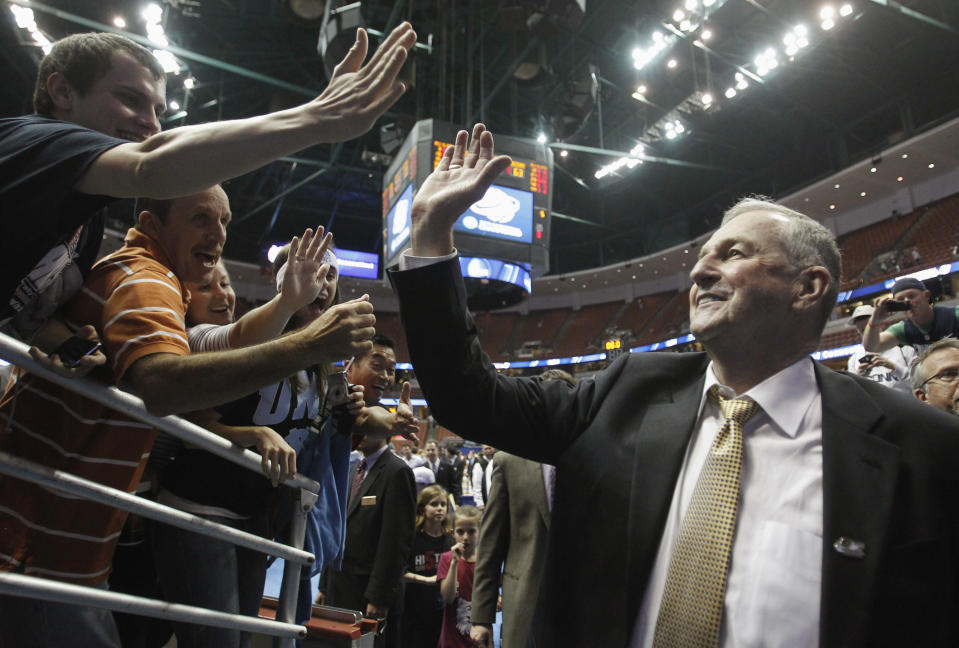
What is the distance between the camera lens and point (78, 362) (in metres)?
1.02

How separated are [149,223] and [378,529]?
231 centimetres

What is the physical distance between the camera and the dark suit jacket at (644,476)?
1060 millimetres

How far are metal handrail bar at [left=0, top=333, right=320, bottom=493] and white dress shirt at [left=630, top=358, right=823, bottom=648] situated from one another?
1.03 metres

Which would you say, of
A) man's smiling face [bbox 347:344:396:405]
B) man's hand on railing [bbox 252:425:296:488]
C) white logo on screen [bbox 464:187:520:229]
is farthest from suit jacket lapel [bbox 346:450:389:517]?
white logo on screen [bbox 464:187:520:229]

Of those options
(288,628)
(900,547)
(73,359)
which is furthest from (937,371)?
(73,359)

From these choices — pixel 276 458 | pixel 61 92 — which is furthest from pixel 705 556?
pixel 61 92

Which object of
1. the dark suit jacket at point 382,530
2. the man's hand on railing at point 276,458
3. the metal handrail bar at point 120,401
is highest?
the metal handrail bar at point 120,401

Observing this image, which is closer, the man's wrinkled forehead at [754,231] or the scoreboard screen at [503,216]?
the man's wrinkled forehead at [754,231]

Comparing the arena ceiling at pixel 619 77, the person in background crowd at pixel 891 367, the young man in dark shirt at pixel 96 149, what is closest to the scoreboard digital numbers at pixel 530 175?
the arena ceiling at pixel 619 77

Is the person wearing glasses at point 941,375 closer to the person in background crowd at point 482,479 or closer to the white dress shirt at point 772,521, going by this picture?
the white dress shirt at point 772,521

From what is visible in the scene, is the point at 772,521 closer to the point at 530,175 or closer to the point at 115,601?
the point at 115,601

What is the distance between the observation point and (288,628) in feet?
4.74

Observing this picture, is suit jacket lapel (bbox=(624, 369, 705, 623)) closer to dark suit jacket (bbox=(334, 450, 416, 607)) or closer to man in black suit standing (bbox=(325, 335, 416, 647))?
man in black suit standing (bbox=(325, 335, 416, 647))

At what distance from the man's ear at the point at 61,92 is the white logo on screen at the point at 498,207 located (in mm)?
7577
